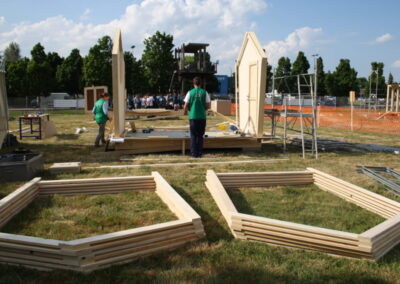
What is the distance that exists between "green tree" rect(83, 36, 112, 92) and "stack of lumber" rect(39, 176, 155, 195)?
146ft

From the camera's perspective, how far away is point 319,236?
3.63m

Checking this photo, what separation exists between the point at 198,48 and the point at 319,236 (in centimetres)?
3277

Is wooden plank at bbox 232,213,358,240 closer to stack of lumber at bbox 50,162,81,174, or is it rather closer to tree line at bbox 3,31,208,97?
stack of lumber at bbox 50,162,81,174

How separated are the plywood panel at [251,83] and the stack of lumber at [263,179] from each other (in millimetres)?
3870

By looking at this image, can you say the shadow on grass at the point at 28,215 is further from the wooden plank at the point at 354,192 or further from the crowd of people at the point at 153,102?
the crowd of people at the point at 153,102

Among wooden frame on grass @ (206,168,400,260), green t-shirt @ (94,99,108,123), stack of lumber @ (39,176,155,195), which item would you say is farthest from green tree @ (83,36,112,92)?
wooden frame on grass @ (206,168,400,260)

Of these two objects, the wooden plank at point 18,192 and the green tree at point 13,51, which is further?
the green tree at point 13,51

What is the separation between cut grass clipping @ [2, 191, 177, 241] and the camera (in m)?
4.21

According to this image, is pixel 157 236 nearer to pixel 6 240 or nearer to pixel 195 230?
pixel 195 230

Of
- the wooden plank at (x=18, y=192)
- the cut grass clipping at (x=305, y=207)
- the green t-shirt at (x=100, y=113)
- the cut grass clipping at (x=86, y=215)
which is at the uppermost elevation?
the green t-shirt at (x=100, y=113)

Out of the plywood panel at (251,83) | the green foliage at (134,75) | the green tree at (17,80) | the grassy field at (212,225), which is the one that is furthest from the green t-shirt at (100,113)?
the green tree at (17,80)

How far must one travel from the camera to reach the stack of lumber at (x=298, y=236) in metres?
3.55

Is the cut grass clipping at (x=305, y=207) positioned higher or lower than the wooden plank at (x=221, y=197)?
lower

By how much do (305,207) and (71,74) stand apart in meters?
56.8
